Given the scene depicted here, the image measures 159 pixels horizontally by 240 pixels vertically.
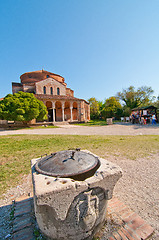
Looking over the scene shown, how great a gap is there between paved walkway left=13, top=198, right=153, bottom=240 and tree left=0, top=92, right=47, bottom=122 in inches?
587

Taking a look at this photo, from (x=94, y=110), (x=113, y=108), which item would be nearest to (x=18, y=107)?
(x=113, y=108)

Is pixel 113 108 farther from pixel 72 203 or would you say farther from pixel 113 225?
pixel 72 203

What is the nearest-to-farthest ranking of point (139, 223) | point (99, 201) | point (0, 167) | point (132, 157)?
point (99, 201), point (139, 223), point (0, 167), point (132, 157)

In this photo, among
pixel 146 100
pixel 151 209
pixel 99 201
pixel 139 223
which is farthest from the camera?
pixel 146 100

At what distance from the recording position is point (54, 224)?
4.91 ft

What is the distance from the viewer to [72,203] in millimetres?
1471

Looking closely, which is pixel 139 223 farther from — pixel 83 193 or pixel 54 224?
pixel 54 224

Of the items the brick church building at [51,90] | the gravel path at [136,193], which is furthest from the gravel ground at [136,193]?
the brick church building at [51,90]

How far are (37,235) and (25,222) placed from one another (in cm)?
35

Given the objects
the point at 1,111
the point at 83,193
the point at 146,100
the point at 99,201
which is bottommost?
the point at 99,201

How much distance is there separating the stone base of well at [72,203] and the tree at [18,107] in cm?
1550

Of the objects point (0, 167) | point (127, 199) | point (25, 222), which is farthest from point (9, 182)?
point (127, 199)

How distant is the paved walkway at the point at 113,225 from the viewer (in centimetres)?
171

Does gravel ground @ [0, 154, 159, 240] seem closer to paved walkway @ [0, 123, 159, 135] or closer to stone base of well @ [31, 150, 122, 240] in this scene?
stone base of well @ [31, 150, 122, 240]
